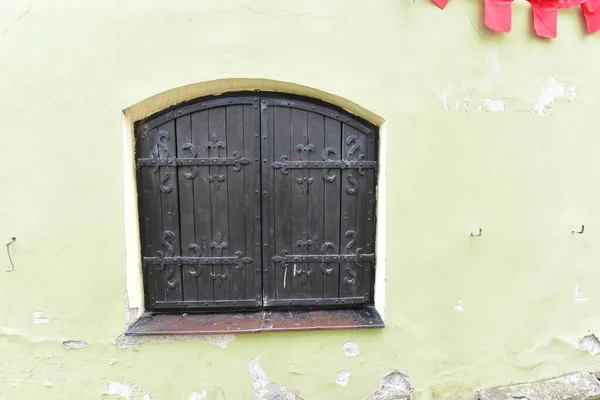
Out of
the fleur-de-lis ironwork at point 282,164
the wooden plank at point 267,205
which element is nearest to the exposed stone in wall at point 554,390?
the wooden plank at point 267,205

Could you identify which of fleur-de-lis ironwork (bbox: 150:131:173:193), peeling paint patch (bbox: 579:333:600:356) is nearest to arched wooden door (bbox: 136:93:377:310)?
fleur-de-lis ironwork (bbox: 150:131:173:193)

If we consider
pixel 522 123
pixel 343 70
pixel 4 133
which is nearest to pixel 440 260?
pixel 522 123

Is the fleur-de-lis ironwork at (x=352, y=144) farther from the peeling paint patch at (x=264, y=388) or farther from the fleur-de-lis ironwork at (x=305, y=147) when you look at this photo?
the peeling paint patch at (x=264, y=388)

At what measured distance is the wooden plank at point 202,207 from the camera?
6.45ft

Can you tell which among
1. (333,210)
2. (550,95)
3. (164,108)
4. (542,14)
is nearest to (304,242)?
(333,210)

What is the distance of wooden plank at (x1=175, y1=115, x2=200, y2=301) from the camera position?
1.96m

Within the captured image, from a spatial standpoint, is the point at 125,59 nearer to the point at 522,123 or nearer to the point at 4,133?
the point at 4,133

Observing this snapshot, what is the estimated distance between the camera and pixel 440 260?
2.01m

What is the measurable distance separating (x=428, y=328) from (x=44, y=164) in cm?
210

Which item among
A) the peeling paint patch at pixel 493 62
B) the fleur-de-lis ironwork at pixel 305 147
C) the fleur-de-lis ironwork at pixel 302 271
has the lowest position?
the fleur-de-lis ironwork at pixel 302 271

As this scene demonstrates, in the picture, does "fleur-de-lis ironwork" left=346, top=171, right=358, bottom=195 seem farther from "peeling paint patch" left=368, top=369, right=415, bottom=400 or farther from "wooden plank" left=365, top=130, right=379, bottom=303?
"peeling paint patch" left=368, top=369, right=415, bottom=400

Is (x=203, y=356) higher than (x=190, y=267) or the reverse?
the reverse

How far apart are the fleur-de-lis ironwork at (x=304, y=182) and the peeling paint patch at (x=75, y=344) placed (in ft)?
4.43

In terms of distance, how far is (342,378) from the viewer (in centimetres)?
203
